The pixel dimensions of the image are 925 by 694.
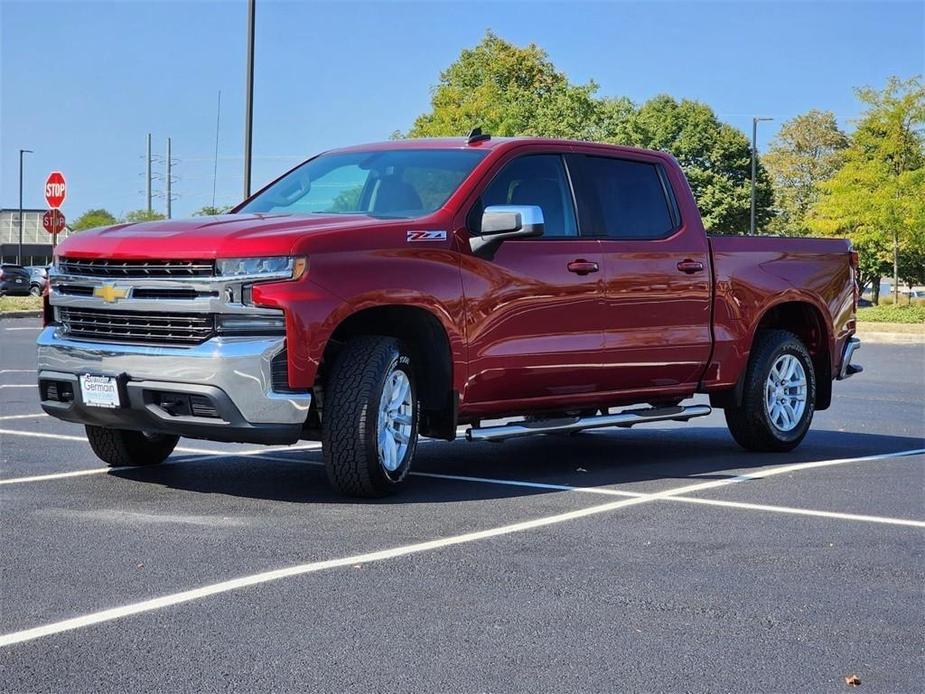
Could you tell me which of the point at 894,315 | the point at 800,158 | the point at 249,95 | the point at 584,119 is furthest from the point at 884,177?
the point at 800,158

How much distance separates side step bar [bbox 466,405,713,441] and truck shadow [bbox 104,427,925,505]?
0.30 m

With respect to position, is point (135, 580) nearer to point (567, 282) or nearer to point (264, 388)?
point (264, 388)

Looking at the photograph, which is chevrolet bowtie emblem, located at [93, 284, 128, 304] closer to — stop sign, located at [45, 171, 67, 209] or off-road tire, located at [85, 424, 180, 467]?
off-road tire, located at [85, 424, 180, 467]

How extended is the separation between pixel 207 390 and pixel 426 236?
145 cm

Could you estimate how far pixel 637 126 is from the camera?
2665 inches

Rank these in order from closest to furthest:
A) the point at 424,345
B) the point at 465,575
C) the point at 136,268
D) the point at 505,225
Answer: the point at 465,575 → the point at 136,268 → the point at 505,225 → the point at 424,345

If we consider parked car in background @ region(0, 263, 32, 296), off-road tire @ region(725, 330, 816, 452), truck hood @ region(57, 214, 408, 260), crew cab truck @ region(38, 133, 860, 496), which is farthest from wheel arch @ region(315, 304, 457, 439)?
parked car in background @ region(0, 263, 32, 296)

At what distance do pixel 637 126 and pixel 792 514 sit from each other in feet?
203

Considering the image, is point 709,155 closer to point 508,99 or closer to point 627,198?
point 508,99

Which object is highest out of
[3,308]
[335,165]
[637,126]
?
[637,126]

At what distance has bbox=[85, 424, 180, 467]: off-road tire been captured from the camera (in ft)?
27.3

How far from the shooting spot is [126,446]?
838 centimetres

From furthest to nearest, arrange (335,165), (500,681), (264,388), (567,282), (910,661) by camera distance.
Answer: (335,165), (567,282), (264,388), (910,661), (500,681)

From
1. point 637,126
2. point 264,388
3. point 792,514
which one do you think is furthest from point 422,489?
point 637,126
